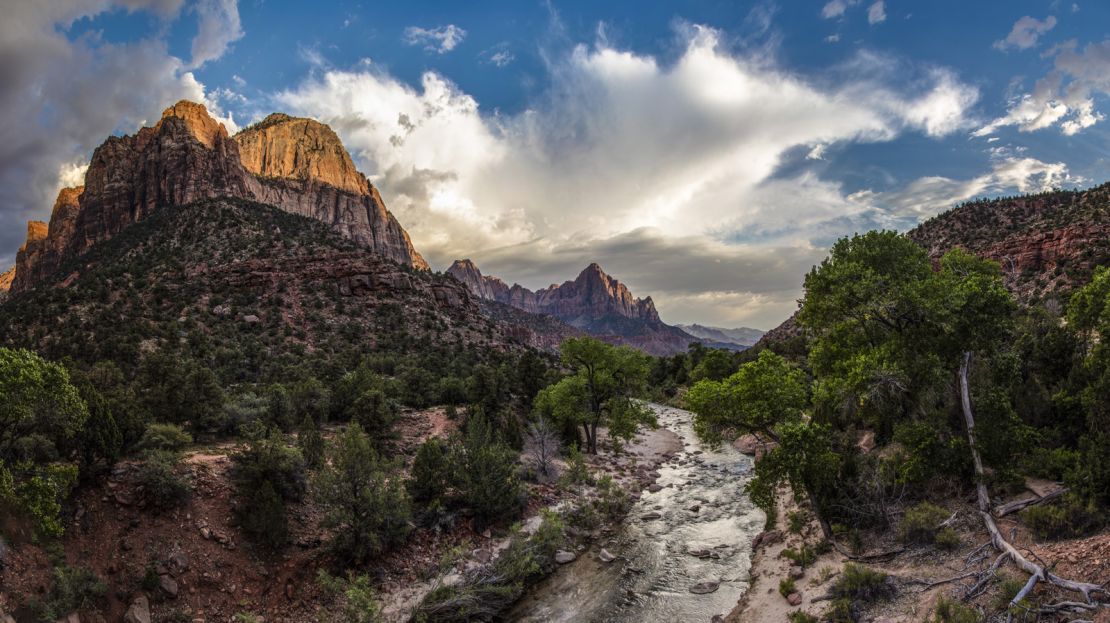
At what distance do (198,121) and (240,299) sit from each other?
73.5 meters

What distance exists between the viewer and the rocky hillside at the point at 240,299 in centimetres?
4347

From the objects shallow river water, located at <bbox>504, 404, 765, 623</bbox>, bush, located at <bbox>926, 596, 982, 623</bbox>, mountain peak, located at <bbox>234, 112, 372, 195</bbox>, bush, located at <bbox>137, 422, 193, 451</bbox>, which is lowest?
shallow river water, located at <bbox>504, 404, 765, 623</bbox>

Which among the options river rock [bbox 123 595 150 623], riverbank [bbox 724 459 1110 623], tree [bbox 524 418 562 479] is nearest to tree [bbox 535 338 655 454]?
tree [bbox 524 418 562 479]

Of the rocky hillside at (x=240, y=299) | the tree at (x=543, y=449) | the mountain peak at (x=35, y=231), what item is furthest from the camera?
the mountain peak at (x=35, y=231)

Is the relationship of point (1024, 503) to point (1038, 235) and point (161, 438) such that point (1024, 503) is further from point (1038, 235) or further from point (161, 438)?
point (1038, 235)

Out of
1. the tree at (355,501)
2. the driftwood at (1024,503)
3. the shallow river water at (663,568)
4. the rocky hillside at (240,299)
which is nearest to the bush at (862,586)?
the shallow river water at (663,568)

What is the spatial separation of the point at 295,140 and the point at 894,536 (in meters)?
183

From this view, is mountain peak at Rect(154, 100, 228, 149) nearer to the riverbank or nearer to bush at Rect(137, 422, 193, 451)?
bush at Rect(137, 422, 193, 451)

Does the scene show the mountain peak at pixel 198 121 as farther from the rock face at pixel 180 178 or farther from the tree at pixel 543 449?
the tree at pixel 543 449

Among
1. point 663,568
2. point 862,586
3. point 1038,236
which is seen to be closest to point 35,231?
point 663,568

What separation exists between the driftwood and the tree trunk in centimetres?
25

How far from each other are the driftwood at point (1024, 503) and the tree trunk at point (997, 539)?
0.82ft

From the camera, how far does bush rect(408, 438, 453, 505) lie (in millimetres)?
17516

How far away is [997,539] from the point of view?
1026 cm
